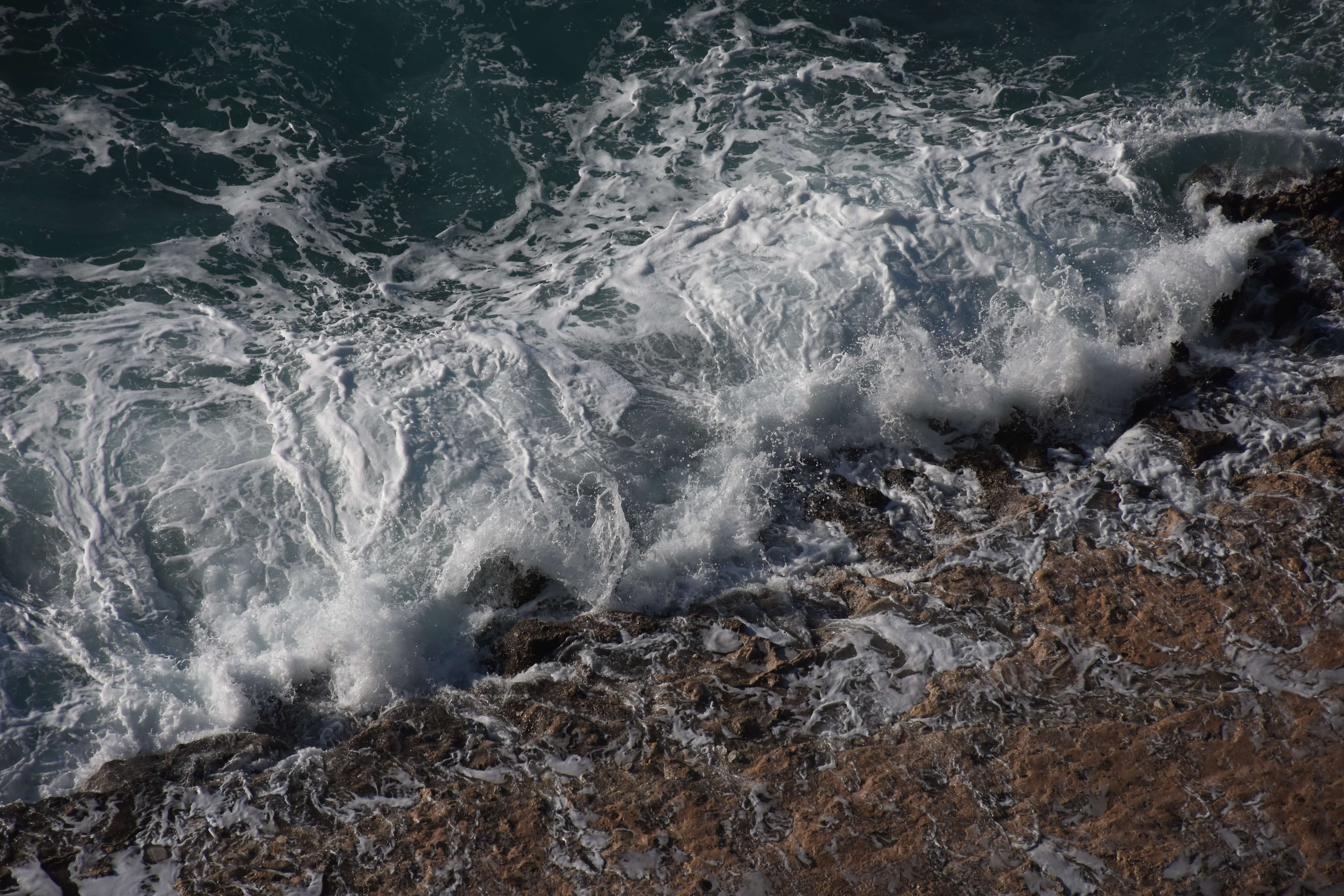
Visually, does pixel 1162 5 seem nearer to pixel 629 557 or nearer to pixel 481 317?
pixel 481 317

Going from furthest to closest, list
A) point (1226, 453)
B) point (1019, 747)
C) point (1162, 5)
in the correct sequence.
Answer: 1. point (1162, 5)
2. point (1226, 453)
3. point (1019, 747)

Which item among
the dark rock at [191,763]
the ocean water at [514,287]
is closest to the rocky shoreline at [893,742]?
the dark rock at [191,763]

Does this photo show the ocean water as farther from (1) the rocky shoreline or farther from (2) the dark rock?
(1) the rocky shoreline

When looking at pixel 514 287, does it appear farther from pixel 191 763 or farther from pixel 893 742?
pixel 893 742

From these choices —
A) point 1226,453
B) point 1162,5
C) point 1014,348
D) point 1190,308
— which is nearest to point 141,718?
point 1014,348

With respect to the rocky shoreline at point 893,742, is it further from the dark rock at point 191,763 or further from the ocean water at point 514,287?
the ocean water at point 514,287

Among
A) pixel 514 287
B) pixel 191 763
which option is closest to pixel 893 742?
pixel 191 763
